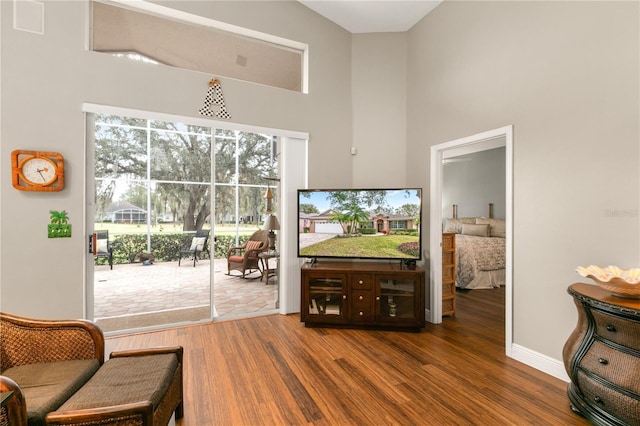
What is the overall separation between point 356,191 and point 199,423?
103 inches

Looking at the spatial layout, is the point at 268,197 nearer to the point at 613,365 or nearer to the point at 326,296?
the point at 326,296

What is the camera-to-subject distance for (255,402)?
204 centimetres

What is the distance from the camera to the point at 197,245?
3664 millimetres

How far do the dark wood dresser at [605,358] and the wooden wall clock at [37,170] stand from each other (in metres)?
4.29

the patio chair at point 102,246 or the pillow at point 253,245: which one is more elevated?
the patio chair at point 102,246

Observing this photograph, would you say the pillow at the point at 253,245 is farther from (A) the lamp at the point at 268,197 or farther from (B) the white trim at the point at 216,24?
(B) the white trim at the point at 216,24

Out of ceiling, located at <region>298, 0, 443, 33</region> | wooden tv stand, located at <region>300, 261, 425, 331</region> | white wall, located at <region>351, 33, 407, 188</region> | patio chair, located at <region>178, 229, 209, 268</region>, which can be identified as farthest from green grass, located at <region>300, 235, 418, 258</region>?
ceiling, located at <region>298, 0, 443, 33</region>

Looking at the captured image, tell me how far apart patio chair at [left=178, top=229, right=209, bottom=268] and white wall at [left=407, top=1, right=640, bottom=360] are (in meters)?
3.21

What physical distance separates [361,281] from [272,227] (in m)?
1.41

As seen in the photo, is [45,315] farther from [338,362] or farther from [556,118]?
[556,118]

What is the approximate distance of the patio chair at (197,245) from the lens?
11.9ft

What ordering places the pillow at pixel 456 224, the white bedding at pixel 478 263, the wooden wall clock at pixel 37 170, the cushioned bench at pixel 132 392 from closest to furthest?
the cushioned bench at pixel 132 392 < the wooden wall clock at pixel 37 170 < the white bedding at pixel 478 263 < the pillow at pixel 456 224

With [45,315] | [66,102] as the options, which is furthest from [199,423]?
[66,102]

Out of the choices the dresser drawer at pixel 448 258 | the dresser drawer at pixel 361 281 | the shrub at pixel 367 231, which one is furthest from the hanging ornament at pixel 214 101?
the dresser drawer at pixel 448 258
